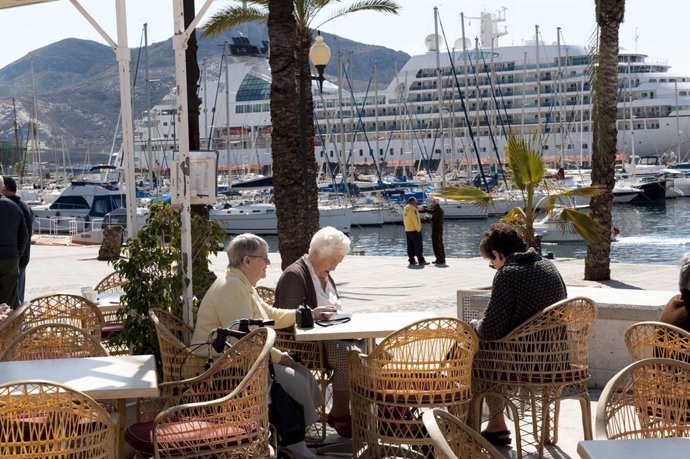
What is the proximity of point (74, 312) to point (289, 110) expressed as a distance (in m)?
5.81

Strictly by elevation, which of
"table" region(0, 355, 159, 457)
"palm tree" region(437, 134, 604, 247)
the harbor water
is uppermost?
"palm tree" region(437, 134, 604, 247)

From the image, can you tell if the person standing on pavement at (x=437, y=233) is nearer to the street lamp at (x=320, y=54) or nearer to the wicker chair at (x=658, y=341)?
the street lamp at (x=320, y=54)

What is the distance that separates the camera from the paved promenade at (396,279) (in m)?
13.3

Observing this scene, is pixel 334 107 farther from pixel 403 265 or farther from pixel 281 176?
pixel 281 176

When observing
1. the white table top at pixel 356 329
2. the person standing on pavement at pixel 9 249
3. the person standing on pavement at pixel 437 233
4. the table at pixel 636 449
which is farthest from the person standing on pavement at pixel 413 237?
the table at pixel 636 449

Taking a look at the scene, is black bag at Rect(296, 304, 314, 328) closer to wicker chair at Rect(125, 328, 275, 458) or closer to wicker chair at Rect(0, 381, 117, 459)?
wicker chair at Rect(125, 328, 275, 458)

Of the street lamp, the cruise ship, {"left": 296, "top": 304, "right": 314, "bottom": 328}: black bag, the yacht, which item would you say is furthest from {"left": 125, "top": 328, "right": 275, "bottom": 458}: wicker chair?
the cruise ship

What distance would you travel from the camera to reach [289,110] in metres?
11.5

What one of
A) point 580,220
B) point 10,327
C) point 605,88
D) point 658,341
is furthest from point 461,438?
point 605,88

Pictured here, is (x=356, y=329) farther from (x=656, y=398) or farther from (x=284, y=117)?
(x=284, y=117)

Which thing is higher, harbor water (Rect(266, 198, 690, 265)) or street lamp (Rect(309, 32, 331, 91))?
street lamp (Rect(309, 32, 331, 91))

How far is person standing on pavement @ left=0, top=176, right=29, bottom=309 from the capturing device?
8.34 m

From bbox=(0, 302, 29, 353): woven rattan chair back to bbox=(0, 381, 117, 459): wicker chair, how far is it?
82.8 inches

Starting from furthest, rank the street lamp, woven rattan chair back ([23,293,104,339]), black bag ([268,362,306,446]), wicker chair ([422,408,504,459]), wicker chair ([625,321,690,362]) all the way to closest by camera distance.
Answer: the street lamp, woven rattan chair back ([23,293,104,339]), black bag ([268,362,306,446]), wicker chair ([625,321,690,362]), wicker chair ([422,408,504,459])
